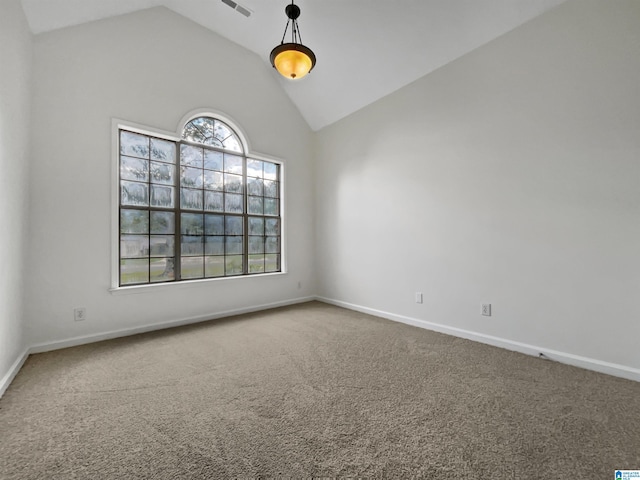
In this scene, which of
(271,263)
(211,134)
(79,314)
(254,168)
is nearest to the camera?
(79,314)

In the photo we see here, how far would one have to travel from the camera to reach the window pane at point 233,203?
153 inches

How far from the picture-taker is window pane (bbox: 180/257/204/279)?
3.46m

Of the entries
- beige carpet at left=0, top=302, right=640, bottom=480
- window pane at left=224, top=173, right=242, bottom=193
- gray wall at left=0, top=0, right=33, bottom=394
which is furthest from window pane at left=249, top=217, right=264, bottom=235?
gray wall at left=0, top=0, right=33, bottom=394

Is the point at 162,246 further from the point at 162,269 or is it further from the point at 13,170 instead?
the point at 13,170

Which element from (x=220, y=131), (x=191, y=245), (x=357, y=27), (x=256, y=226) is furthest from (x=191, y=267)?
(x=357, y=27)

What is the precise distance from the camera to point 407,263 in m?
3.42

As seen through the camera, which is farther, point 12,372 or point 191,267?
point 191,267

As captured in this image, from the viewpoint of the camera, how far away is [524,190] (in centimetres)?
251

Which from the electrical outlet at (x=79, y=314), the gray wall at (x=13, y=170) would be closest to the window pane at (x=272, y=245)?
the electrical outlet at (x=79, y=314)

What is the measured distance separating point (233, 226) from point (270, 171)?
1113 millimetres

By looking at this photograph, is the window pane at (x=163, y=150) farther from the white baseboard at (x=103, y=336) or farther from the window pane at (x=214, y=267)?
the white baseboard at (x=103, y=336)

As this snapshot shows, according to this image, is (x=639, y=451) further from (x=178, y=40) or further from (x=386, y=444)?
(x=178, y=40)

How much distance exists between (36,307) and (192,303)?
1396 millimetres

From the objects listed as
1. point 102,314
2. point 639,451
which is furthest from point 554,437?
point 102,314
